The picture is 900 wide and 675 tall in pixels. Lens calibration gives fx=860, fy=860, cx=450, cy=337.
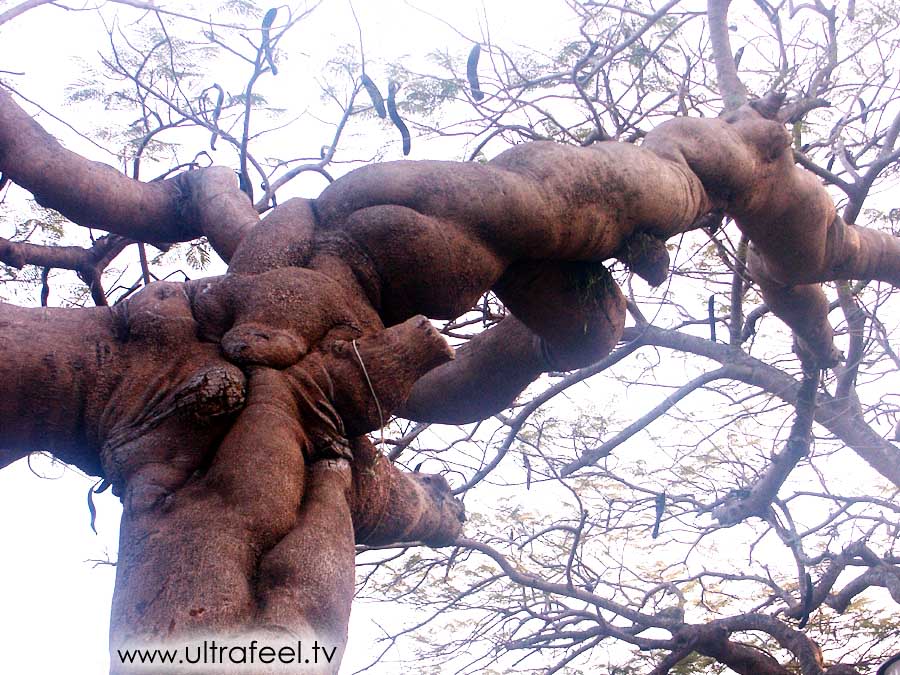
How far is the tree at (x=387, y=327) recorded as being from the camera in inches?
75.2

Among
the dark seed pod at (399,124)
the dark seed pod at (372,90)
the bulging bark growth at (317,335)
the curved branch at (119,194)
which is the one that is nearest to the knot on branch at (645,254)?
the bulging bark growth at (317,335)

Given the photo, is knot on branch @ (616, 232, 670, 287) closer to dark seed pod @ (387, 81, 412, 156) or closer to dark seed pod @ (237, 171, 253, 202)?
dark seed pod @ (387, 81, 412, 156)

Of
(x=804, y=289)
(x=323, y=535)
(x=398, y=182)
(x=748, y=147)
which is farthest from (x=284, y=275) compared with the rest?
(x=804, y=289)

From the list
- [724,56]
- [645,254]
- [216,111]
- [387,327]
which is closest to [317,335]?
[387,327]

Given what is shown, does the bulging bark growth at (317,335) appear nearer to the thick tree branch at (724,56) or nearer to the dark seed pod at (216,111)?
the dark seed pod at (216,111)

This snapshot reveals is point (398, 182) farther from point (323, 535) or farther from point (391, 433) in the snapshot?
point (391, 433)

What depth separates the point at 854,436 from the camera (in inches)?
225

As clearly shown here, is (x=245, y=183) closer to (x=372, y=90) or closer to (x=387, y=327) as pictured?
(x=372, y=90)

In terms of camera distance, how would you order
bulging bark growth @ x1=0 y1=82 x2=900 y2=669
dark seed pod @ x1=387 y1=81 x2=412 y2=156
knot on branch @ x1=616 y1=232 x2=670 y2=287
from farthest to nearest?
dark seed pod @ x1=387 y1=81 x2=412 y2=156 → knot on branch @ x1=616 y1=232 x2=670 y2=287 → bulging bark growth @ x1=0 y1=82 x2=900 y2=669

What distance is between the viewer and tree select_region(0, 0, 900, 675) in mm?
1909

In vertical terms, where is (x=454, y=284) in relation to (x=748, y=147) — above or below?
below

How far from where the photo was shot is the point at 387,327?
2775 mm

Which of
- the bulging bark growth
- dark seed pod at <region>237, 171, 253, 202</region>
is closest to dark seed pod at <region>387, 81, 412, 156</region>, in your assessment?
the bulging bark growth

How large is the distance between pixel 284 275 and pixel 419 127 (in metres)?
3.24
